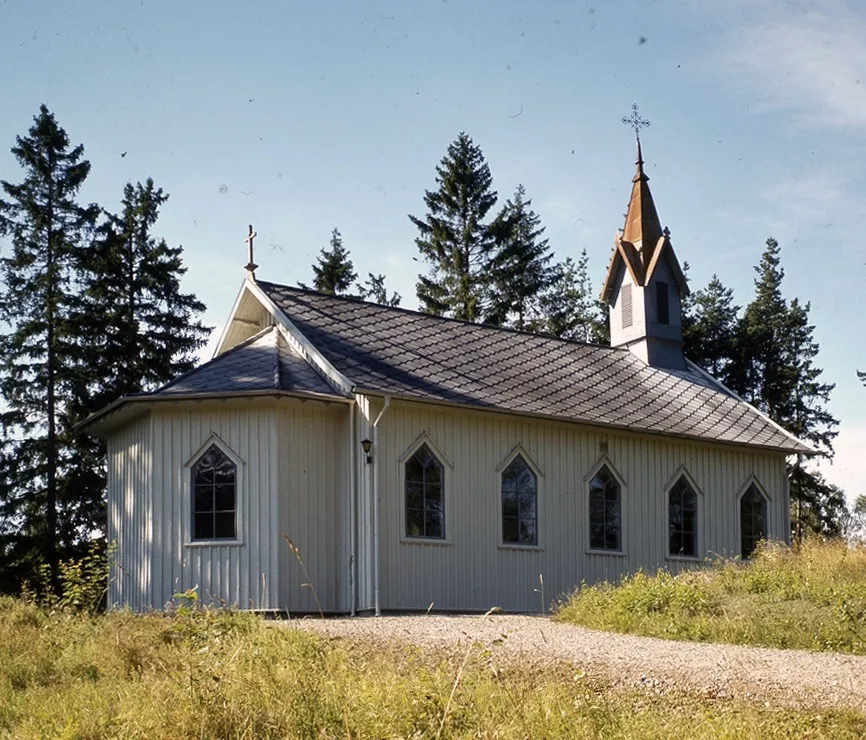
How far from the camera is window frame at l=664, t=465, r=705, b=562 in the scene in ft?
75.8

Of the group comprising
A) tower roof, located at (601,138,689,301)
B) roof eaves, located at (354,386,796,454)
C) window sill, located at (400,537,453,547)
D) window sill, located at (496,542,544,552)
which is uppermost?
tower roof, located at (601,138,689,301)

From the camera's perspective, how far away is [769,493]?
2491cm

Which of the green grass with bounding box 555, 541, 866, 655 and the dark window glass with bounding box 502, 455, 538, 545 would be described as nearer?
the green grass with bounding box 555, 541, 866, 655

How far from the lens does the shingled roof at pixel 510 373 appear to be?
2033 centimetres

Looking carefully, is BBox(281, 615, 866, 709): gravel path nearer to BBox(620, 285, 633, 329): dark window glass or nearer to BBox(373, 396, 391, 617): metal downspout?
BBox(373, 396, 391, 617): metal downspout

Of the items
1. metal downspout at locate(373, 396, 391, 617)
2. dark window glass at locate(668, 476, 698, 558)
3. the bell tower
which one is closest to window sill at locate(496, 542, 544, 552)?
metal downspout at locate(373, 396, 391, 617)

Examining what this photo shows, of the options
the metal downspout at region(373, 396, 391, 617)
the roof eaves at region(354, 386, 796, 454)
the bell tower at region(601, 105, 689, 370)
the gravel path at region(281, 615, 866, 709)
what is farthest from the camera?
the bell tower at region(601, 105, 689, 370)

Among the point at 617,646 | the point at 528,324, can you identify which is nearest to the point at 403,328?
the point at 617,646

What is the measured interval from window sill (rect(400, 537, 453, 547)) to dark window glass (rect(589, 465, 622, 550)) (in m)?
3.47

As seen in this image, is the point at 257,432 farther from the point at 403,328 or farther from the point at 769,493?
the point at 769,493

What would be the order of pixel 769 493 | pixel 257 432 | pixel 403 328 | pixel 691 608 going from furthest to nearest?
pixel 769 493 → pixel 403 328 → pixel 257 432 → pixel 691 608

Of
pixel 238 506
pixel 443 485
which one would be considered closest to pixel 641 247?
pixel 443 485

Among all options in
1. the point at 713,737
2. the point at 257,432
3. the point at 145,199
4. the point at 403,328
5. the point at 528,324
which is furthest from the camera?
the point at 528,324

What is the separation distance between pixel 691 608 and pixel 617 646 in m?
2.36
